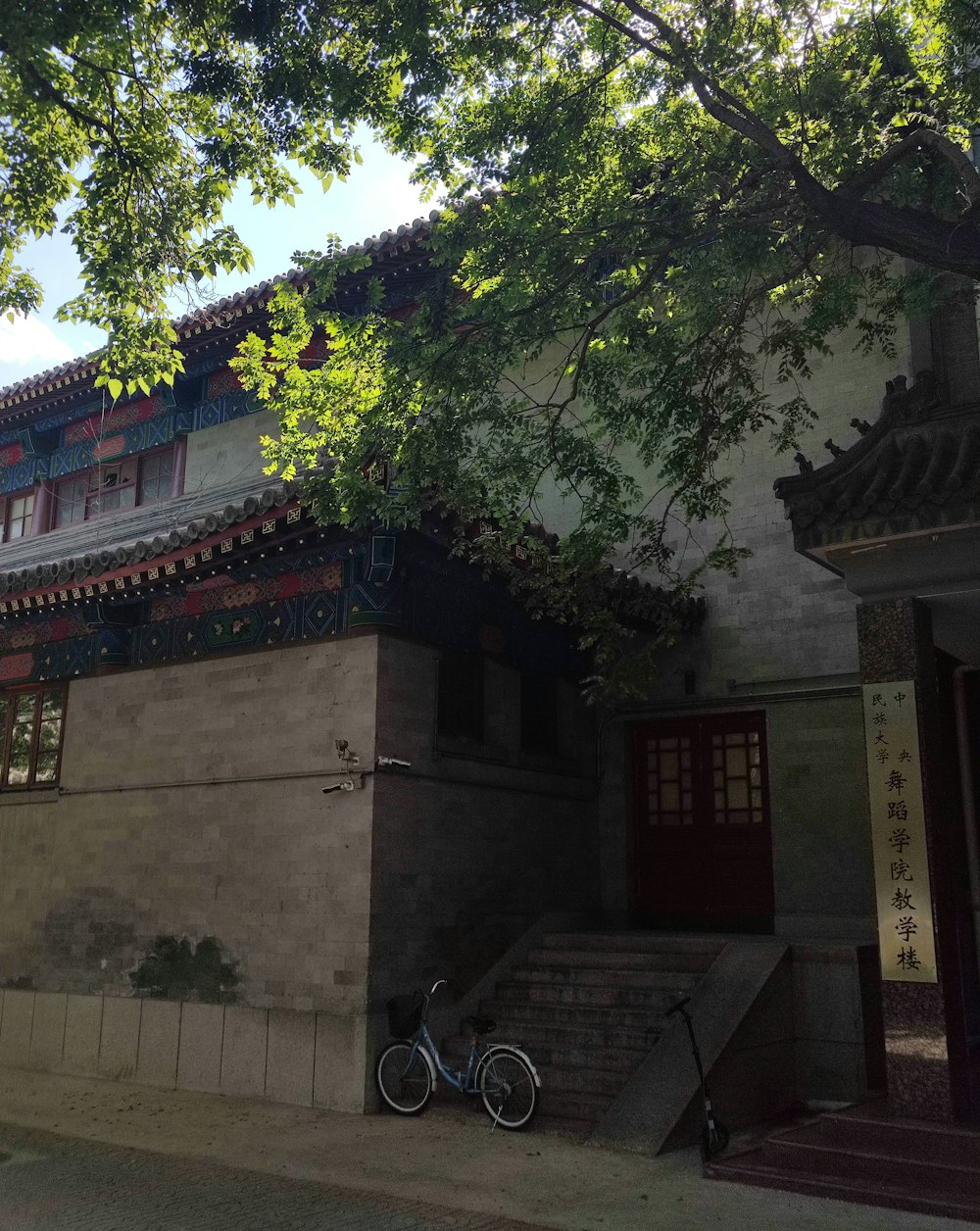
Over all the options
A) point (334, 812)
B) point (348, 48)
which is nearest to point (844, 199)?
point (348, 48)

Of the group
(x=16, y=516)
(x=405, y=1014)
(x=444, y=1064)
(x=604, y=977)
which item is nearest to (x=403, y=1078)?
(x=444, y=1064)

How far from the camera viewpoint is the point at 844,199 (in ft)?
19.6

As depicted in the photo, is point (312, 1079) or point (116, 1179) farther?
point (312, 1079)

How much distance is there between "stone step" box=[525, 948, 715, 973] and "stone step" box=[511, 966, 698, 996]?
0.17 ft

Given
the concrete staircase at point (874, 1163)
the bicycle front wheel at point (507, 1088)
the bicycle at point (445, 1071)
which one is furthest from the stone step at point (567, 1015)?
the concrete staircase at point (874, 1163)

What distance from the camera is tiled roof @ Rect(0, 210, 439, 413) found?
40.8 feet

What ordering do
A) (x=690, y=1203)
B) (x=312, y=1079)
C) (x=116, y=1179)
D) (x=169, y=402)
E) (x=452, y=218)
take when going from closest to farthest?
(x=690, y=1203)
(x=116, y=1179)
(x=452, y=218)
(x=312, y=1079)
(x=169, y=402)

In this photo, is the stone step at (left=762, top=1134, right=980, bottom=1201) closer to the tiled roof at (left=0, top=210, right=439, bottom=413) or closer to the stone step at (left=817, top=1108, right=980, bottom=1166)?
the stone step at (left=817, top=1108, right=980, bottom=1166)

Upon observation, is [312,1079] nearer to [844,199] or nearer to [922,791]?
[922,791]

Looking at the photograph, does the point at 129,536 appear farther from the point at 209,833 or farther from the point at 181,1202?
the point at 181,1202

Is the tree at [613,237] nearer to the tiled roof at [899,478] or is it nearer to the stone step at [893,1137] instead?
the tiled roof at [899,478]

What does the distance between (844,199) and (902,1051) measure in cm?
540

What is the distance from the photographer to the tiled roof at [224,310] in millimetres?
12438

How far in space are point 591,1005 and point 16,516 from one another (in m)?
12.7
